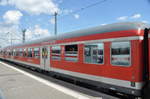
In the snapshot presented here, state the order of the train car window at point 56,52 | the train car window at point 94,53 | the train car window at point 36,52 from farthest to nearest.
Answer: the train car window at point 36,52
the train car window at point 56,52
the train car window at point 94,53

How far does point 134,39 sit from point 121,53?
69 cm

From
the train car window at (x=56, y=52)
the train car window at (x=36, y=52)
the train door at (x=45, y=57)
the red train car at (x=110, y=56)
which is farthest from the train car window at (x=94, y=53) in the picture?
the train car window at (x=36, y=52)

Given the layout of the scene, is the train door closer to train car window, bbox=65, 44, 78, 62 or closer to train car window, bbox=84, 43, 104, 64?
train car window, bbox=65, 44, 78, 62

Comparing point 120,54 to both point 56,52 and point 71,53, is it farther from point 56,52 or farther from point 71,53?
point 56,52

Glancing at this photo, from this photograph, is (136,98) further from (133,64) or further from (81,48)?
(81,48)

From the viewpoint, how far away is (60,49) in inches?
428

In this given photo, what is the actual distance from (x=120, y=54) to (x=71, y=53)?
3.50 meters

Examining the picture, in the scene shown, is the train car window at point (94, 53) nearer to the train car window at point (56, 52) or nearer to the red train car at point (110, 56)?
the red train car at point (110, 56)

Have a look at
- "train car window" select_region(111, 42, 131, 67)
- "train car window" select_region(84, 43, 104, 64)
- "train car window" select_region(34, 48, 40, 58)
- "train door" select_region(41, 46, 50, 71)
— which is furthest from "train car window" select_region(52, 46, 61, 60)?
"train car window" select_region(111, 42, 131, 67)

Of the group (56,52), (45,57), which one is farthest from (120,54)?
(45,57)

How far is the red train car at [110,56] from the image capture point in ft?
20.0

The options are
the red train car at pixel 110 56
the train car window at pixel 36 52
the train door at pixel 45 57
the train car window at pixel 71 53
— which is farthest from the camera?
the train car window at pixel 36 52

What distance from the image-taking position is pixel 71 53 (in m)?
9.61

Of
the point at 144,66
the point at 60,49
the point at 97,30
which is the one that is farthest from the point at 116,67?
the point at 60,49
